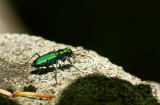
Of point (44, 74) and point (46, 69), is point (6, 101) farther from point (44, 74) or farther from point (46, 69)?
point (46, 69)

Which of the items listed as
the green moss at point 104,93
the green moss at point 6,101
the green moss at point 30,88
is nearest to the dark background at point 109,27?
the green moss at point 104,93

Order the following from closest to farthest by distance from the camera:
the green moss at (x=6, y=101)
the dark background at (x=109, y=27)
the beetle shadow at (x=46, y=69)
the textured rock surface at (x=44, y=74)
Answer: the green moss at (x=6, y=101)
the textured rock surface at (x=44, y=74)
the beetle shadow at (x=46, y=69)
the dark background at (x=109, y=27)

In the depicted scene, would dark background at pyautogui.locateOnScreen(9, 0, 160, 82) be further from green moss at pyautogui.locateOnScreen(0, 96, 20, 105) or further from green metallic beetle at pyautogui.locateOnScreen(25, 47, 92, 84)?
green moss at pyautogui.locateOnScreen(0, 96, 20, 105)

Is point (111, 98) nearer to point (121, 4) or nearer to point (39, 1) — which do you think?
point (121, 4)

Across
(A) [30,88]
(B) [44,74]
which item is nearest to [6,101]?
(A) [30,88]

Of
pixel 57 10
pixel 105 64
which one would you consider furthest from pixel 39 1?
pixel 105 64

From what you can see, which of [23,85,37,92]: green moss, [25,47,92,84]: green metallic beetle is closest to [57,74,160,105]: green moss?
[23,85,37,92]: green moss

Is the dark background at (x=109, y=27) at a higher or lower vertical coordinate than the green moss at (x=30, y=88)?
higher

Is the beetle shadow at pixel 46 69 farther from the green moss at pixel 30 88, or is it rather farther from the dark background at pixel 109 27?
the dark background at pixel 109 27
